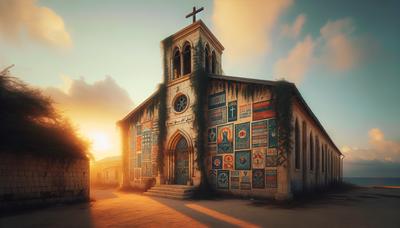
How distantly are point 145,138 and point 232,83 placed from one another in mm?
8851

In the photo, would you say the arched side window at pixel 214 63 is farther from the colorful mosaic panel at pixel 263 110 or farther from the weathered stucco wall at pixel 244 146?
the colorful mosaic panel at pixel 263 110

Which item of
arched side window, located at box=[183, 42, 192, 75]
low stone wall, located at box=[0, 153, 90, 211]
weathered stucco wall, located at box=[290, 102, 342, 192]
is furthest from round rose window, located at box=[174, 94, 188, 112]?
weathered stucco wall, located at box=[290, 102, 342, 192]

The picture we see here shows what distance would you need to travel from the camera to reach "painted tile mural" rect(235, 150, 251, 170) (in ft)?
37.7

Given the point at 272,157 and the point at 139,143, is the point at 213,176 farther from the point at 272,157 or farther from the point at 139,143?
the point at 139,143

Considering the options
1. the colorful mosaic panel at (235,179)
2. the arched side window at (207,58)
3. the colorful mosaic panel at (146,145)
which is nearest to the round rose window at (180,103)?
the arched side window at (207,58)

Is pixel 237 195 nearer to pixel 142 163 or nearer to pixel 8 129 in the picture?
pixel 142 163

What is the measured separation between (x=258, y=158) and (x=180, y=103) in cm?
724

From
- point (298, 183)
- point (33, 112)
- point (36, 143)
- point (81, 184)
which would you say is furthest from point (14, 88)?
point (298, 183)

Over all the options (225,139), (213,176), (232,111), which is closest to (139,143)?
(213,176)

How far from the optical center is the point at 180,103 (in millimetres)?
15391

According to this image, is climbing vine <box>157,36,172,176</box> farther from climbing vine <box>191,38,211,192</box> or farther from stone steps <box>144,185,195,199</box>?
climbing vine <box>191,38,211,192</box>

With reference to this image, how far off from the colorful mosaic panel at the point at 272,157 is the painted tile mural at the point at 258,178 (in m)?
0.56

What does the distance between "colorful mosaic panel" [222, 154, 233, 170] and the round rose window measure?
488 centimetres

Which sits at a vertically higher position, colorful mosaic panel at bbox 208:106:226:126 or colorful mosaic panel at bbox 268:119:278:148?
colorful mosaic panel at bbox 208:106:226:126
